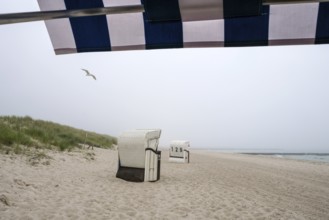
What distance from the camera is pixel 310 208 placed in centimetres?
606

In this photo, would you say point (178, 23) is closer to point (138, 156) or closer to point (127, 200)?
point (127, 200)

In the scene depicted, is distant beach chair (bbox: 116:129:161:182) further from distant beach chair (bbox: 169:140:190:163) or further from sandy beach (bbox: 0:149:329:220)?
distant beach chair (bbox: 169:140:190:163)

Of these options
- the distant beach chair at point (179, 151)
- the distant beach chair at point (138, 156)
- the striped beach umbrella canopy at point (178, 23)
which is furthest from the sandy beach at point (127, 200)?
the distant beach chair at point (179, 151)

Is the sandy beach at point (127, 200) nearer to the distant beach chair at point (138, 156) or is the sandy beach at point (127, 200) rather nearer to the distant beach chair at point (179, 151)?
the distant beach chair at point (138, 156)

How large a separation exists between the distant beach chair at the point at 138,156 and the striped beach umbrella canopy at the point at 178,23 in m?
6.31

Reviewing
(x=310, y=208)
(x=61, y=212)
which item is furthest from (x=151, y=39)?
(x=310, y=208)

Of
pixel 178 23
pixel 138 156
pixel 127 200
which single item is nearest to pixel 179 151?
pixel 138 156

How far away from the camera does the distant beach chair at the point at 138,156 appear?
7.72 metres

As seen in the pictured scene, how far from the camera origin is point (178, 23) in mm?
1365

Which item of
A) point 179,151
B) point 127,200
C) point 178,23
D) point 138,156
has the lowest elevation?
point 127,200

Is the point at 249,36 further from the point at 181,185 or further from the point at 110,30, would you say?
the point at 181,185

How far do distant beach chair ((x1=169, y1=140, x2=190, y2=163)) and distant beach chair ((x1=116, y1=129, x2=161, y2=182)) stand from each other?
277 inches

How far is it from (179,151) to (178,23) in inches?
563

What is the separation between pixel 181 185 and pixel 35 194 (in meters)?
3.77
